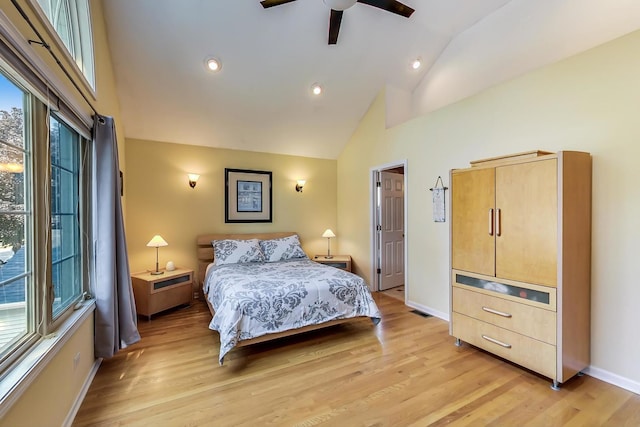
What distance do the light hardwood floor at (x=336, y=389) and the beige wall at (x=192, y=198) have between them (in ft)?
5.54

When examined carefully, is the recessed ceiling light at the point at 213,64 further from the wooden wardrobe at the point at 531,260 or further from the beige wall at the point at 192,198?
the wooden wardrobe at the point at 531,260

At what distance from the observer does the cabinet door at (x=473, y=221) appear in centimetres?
262

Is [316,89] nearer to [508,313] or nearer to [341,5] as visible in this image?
[341,5]

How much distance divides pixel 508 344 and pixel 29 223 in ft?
11.2

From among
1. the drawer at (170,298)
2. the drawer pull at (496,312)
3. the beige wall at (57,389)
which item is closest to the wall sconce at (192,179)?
the drawer at (170,298)

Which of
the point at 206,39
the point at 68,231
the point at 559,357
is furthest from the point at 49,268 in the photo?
the point at 559,357

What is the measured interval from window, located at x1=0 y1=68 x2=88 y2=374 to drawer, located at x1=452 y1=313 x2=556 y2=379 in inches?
125

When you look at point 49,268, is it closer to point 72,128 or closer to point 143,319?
point 72,128

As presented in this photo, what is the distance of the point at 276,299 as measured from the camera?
2.78 meters

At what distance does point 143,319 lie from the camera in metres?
3.67

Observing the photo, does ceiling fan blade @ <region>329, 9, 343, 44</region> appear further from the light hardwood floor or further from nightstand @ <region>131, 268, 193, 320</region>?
nightstand @ <region>131, 268, 193, 320</region>

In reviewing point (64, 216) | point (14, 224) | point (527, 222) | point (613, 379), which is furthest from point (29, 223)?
point (613, 379)

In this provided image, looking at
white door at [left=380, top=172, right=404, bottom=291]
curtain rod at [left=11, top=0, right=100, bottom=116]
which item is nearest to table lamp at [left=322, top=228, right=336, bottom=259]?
white door at [left=380, top=172, right=404, bottom=291]

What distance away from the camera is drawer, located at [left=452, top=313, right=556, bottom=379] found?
88.0 inches
